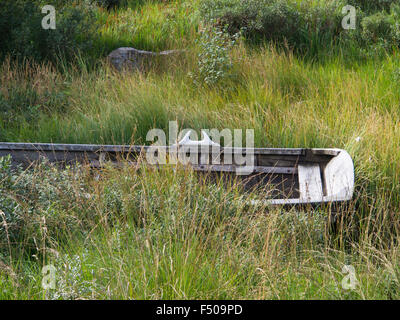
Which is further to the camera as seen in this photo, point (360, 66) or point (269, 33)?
point (269, 33)

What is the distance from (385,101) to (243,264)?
4.60 m

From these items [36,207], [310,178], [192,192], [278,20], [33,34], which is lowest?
[36,207]

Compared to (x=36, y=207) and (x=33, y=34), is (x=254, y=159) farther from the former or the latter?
(x=33, y=34)

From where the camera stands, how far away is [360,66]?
26.7 ft

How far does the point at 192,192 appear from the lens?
3.74 meters

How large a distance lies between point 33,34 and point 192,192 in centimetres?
699

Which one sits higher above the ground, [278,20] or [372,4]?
[372,4]

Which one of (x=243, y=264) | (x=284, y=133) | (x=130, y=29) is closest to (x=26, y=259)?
(x=243, y=264)

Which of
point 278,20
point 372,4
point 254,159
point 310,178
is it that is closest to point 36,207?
point 254,159

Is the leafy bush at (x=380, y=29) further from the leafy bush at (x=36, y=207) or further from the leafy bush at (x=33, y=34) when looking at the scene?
the leafy bush at (x=36, y=207)

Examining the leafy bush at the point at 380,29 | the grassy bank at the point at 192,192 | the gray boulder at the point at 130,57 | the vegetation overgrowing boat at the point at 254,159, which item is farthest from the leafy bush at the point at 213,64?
the leafy bush at the point at 380,29
